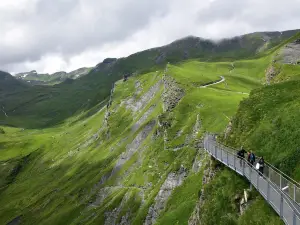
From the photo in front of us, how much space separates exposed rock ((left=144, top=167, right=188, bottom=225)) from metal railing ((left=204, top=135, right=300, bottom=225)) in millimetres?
46757

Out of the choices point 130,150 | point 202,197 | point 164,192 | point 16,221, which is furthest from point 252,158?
point 16,221

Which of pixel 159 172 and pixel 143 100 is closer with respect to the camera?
pixel 159 172

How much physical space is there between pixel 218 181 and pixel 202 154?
38608 mm

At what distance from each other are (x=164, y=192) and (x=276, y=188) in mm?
63912

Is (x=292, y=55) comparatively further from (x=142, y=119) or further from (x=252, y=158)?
(x=252, y=158)

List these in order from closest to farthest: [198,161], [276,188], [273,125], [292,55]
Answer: [276,188]
[273,125]
[198,161]
[292,55]

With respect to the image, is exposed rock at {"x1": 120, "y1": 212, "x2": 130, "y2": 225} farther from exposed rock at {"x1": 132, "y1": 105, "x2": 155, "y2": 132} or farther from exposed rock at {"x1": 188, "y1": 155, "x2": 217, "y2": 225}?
exposed rock at {"x1": 132, "y1": 105, "x2": 155, "y2": 132}

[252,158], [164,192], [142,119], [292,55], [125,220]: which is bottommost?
[125,220]

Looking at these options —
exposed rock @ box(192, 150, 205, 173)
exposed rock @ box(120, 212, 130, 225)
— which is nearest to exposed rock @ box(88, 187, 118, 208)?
exposed rock @ box(120, 212, 130, 225)

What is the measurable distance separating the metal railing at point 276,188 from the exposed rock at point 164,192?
46.8 m

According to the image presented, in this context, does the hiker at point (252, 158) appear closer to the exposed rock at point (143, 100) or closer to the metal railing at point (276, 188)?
the metal railing at point (276, 188)

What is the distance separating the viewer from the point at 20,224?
169625 millimetres

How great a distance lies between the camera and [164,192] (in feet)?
301

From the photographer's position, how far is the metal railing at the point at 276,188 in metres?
26.7
